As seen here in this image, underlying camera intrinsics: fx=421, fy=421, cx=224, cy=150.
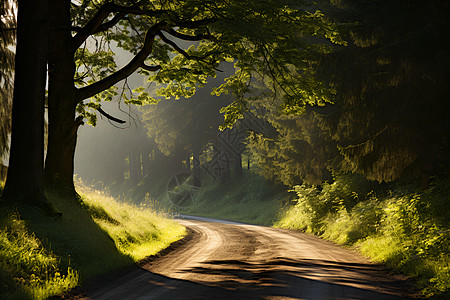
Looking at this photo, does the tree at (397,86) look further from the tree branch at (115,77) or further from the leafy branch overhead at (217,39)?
the tree branch at (115,77)

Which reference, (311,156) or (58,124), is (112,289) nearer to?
(58,124)

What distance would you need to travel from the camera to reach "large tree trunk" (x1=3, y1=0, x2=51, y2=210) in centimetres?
975

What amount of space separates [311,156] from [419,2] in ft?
36.1

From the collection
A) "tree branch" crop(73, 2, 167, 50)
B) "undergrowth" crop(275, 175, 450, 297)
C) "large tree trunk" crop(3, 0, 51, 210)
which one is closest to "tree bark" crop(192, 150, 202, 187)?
"undergrowth" crop(275, 175, 450, 297)

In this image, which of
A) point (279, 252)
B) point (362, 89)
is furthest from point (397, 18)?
point (279, 252)

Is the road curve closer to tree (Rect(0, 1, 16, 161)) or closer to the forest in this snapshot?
the forest

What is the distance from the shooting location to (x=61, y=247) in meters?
8.76

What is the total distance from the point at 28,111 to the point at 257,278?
6.46 metres

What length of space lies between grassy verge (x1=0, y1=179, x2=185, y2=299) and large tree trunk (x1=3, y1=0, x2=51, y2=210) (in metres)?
0.57

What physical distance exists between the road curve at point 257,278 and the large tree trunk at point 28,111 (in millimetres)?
3332

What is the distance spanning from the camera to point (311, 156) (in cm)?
2153

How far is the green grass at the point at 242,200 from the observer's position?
30900 millimetres

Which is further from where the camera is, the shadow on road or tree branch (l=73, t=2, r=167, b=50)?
tree branch (l=73, t=2, r=167, b=50)

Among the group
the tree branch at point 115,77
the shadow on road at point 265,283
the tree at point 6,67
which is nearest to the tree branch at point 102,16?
the tree branch at point 115,77
